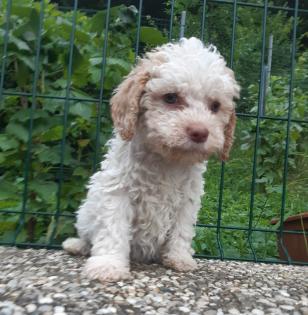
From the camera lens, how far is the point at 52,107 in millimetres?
4090

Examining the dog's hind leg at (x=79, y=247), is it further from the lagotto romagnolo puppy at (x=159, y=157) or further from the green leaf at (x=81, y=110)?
the green leaf at (x=81, y=110)

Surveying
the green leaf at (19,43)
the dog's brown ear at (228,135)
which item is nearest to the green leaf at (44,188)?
the green leaf at (19,43)

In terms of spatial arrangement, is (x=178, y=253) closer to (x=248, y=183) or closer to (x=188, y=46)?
(x=188, y=46)

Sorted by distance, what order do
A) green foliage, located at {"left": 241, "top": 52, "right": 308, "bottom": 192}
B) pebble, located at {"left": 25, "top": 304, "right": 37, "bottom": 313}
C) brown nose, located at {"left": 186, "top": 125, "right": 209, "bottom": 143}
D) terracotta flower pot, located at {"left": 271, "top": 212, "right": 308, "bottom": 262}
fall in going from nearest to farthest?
1. pebble, located at {"left": 25, "top": 304, "right": 37, "bottom": 313}
2. brown nose, located at {"left": 186, "top": 125, "right": 209, "bottom": 143}
3. terracotta flower pot, located at {"left": 271, "top": 212, "right": 308, "bottom": 262}
4. green foliage, located at {"left": 241, "top": 52, "right": 308, "bottom": 192}

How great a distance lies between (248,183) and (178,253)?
173 inches

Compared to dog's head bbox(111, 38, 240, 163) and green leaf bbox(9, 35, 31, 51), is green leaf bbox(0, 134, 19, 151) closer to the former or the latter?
green leaf bbox(9, 35, 31, 51)

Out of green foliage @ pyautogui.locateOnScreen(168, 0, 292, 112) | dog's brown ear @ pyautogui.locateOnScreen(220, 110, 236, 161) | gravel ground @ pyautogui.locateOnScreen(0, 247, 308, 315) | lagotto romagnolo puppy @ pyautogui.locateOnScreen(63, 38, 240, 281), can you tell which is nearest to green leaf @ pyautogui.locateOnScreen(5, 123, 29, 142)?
lagotto romagnolo puppy @ pyautogui.locateOnScreen(63, 38, 240, 281)

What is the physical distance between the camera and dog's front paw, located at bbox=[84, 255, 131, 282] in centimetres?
304

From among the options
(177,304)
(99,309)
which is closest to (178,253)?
(177,304)

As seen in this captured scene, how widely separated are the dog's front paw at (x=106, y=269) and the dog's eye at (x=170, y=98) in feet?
3.09

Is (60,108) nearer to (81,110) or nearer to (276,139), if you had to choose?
(81,110)

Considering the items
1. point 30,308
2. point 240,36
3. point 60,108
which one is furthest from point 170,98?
point 240,36

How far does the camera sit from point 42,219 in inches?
169

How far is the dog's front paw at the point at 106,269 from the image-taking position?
3041mm
